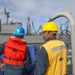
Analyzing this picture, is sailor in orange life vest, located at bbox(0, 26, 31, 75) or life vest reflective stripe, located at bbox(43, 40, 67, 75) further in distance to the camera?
sailor in orange life vest, located at bbox(0, 26, 31, 75)

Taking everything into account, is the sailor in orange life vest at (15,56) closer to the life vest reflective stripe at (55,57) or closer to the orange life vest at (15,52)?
the orange life vest at (15,52)

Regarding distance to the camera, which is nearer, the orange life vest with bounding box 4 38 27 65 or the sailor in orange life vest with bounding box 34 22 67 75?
the sailor in orange life vest with bounding box 34 22 67 75

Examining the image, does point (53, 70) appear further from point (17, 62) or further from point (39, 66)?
point (17, 62)

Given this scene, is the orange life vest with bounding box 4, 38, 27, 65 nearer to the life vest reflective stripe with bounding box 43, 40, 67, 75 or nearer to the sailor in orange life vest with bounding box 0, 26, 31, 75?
the sailor in orange life vest with bounding box 0, 26, 31, 75

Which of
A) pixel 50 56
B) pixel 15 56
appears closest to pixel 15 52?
pixel 15 56

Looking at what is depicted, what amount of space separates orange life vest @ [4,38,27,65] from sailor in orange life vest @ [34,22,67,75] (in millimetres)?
720

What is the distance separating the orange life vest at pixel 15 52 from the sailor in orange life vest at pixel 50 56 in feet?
2.36

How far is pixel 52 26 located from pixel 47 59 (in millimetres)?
639

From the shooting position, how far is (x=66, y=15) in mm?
5324

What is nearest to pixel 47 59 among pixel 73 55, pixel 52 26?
pixel 52 26

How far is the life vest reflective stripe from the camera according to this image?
3.45 metres

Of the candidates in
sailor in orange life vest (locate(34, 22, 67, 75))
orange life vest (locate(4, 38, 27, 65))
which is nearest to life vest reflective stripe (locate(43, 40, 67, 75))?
sailor in orange life vest (locate(34, 22, 67, 75))

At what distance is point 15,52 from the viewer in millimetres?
4180

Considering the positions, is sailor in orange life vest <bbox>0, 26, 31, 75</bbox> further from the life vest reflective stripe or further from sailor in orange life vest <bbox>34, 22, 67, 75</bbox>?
the life vest reflective stripe
